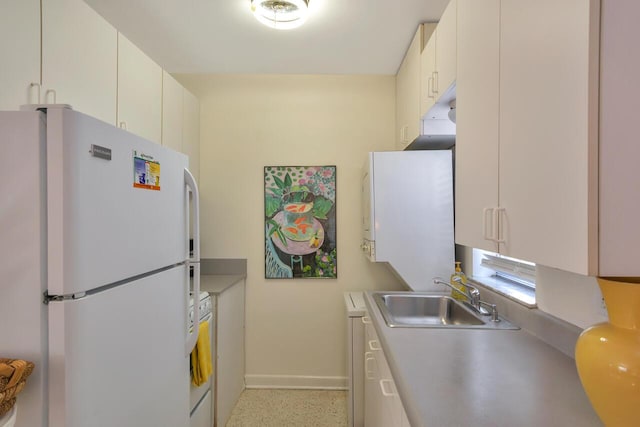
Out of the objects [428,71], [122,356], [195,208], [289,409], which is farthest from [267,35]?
[289,409]

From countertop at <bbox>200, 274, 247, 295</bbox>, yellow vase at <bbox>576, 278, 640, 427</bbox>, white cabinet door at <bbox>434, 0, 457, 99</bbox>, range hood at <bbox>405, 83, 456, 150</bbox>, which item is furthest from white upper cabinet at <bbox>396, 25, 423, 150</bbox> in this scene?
countertop at <bbox>200, 274, 247, 295</bbox>

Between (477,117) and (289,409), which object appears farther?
(289,409)

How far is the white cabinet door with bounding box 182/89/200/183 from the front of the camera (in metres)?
2.44

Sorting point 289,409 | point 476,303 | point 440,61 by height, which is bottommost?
point 289,409

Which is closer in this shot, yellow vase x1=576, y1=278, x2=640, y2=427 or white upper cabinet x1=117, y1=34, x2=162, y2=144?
yellow vase x1=576, y1=278, x2=640, y2=427

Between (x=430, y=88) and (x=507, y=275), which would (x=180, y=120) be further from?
(x=507, y=275)

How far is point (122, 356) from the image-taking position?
1002 mm

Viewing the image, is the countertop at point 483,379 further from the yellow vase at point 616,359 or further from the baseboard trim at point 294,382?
the baseboard trim at point 294,382

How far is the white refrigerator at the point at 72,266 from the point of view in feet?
2.66

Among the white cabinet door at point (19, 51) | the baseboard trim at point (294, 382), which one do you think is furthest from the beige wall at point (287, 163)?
the white cabinet door at point (19, 51)

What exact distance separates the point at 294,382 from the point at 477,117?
2471mm

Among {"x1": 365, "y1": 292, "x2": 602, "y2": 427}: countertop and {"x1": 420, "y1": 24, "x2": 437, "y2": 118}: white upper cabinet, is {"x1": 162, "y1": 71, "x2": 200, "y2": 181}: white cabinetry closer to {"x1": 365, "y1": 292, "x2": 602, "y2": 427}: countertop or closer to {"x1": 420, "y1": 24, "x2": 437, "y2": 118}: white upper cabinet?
{"x1": 420, "y1": 24, "x2": 437, "y2": 118}: white upper cabinet

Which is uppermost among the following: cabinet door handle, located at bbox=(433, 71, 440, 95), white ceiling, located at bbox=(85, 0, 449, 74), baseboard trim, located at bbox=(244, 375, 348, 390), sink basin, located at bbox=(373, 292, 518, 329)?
white ceiling, located at bbox=(85, 0, 449, 74)

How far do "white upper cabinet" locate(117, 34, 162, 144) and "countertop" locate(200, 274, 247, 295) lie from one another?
1018 millimetres
